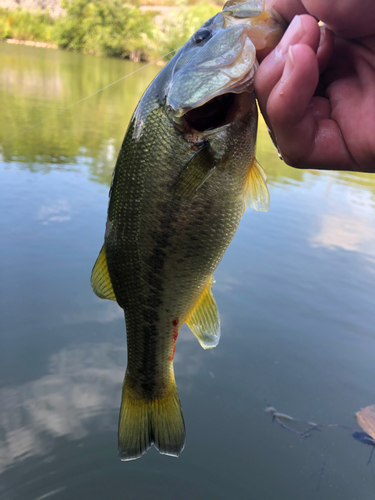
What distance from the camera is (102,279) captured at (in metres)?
1.81

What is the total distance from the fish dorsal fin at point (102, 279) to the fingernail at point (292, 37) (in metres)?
1.06

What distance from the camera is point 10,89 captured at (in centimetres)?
1470

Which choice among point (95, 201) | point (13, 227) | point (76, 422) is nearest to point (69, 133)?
point (95, 201)

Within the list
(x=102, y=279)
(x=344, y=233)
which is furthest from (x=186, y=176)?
(x=344, y=233)

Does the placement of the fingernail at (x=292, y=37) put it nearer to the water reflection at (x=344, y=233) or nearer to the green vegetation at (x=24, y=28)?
the water reflection at (x=344, y=233)

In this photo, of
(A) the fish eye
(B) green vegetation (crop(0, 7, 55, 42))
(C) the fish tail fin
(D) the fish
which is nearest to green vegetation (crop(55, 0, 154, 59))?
(B) green vegetation (crop(0, 7, 55, 42))

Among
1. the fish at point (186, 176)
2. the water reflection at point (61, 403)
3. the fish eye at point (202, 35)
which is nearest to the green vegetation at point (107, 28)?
the water reflection at point (61, 403)

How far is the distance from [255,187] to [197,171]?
297 millimetres

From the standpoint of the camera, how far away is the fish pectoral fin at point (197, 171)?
1432mm

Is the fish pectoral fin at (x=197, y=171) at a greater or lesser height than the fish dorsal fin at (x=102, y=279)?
greater

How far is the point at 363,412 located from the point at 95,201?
465 cm

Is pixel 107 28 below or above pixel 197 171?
above

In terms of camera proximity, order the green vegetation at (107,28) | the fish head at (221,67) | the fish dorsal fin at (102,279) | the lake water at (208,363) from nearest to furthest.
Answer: the fish head at (221,67) → the fish dorsal fin at (102,279) → the lake water at (208,363) → the green vegetation at (107,28)

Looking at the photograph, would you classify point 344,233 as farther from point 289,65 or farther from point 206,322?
point 289,65
